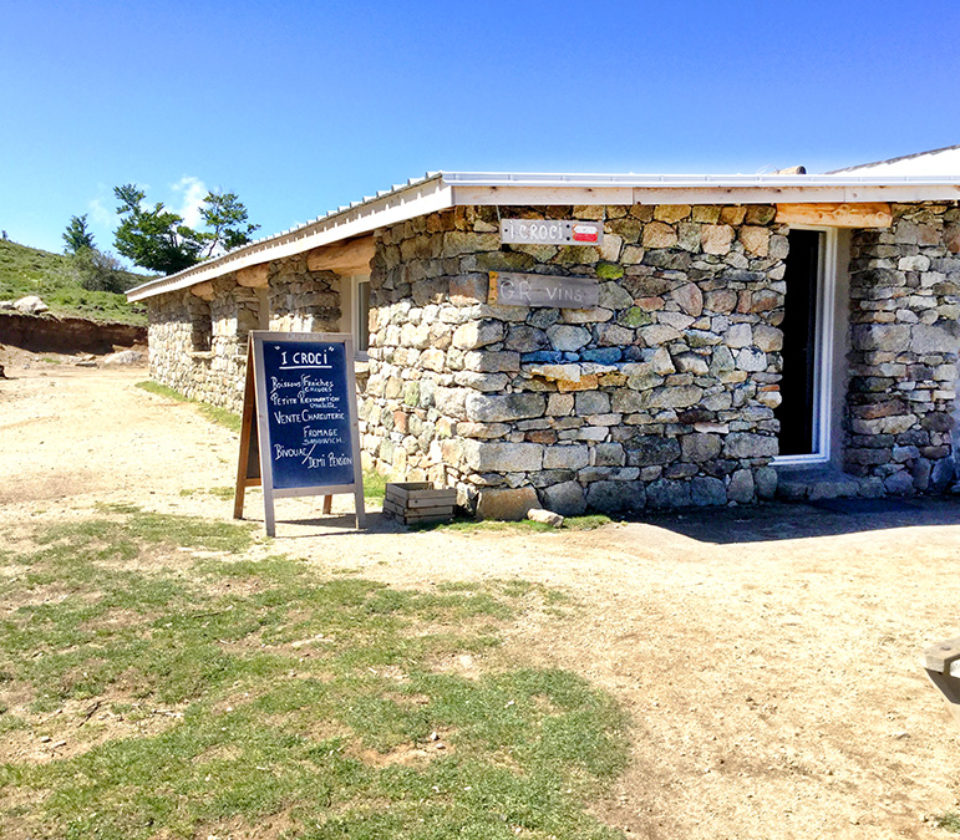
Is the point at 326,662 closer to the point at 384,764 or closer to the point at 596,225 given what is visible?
the point at 384,764

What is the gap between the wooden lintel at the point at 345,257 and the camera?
8586 mm

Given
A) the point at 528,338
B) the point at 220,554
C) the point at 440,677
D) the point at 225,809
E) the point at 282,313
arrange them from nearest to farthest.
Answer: the point at 225,809
the point at 440,677
the point at 220,554
the point at 528,338
the point at 282,313

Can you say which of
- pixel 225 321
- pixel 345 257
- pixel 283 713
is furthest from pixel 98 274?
pixel 283 713

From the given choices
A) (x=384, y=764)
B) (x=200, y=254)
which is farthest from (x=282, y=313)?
(x=200, y=254)

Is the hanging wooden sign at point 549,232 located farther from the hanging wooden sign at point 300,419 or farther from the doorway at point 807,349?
the doorway at point 807,349

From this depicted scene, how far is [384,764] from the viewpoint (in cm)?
291

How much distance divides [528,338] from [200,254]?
131 feet

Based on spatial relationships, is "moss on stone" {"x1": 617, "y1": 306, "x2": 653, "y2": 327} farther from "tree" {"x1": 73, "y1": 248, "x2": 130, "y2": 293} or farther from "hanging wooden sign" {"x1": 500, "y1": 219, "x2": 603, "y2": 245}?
"tree" {"x1": 73, "y1": 248, "x2": 130, "y2": 293}

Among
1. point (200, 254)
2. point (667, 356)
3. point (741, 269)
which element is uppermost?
point (200, 254)

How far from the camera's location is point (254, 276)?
12.3m

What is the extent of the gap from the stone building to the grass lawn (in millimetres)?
2123

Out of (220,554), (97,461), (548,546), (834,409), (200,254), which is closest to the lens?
(220,554)

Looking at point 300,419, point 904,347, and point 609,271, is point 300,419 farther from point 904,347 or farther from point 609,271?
point 904,347

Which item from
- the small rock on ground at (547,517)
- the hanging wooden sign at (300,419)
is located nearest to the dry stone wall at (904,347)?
the small rock on ground at (547,517)
